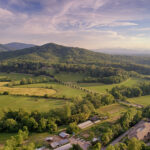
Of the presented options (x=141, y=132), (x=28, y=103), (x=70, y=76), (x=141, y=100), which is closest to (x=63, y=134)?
(x=141, y=132)

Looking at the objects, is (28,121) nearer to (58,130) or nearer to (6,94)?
(58,130)

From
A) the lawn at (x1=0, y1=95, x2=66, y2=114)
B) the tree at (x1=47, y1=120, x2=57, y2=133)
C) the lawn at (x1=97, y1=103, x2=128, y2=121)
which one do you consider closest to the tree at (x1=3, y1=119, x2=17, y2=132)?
the tree at (x1=47, y1=120, x2=57, y2=133)

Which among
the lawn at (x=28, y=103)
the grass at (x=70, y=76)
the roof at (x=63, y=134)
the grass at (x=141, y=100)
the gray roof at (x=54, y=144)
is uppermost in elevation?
the grass at (x=70, y=76)

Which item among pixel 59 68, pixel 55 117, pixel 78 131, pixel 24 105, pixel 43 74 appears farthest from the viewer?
pixel 59 68

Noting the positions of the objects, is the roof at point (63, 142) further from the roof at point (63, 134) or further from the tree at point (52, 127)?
the tree at point (52, 127)

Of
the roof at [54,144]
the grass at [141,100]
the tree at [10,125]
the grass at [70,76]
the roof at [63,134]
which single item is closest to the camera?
the roof at [54,144]

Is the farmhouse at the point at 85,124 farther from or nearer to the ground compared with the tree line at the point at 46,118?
nearer to the ground

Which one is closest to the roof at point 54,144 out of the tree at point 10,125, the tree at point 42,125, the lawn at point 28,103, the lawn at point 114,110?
the tree at point 42,125

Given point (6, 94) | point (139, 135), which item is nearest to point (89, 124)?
point (139, 135)
